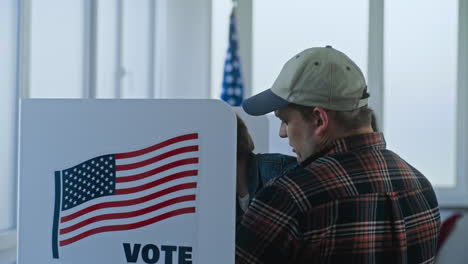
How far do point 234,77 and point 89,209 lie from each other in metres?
3.21

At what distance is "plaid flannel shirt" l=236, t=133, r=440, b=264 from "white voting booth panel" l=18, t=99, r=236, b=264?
10 centimetres

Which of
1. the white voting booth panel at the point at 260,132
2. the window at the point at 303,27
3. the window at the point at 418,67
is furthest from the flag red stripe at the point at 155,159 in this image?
the window at the point at 418,67

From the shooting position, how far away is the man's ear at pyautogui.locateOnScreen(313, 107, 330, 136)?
120 cm

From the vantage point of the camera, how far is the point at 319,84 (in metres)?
1.19

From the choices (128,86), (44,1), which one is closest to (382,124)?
(128,86)

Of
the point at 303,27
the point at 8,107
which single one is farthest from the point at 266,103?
the point at 303,27

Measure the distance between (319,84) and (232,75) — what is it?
308 cm

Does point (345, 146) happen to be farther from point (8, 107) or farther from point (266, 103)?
point (8, 107)

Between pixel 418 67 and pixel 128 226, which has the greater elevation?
pixel 418 67

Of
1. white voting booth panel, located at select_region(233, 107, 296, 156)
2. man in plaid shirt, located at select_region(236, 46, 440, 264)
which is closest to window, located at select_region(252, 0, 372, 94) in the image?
white voting booth panel, located at select_region(233, 107, 296, 156)

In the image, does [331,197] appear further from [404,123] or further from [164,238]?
[404,123]

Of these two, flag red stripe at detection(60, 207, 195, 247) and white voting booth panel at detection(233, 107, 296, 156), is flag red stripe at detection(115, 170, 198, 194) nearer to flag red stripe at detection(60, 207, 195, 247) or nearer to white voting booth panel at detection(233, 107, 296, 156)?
flag red stripe at detection(60, 207, 195, 247)

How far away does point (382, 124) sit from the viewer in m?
4.47

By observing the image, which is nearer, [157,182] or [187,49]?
[157,182]
